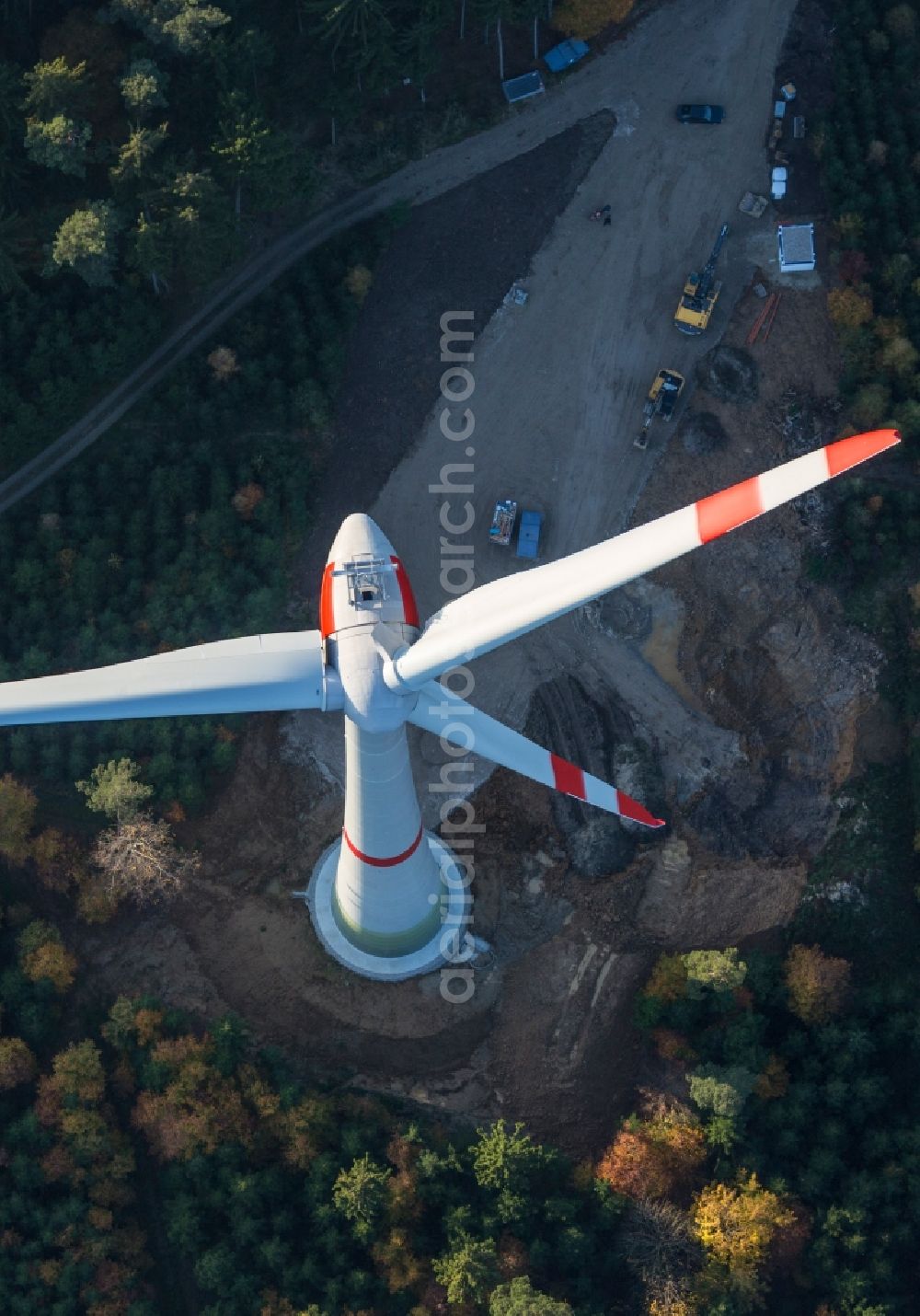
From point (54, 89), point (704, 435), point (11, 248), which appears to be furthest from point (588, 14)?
point (11, 248)

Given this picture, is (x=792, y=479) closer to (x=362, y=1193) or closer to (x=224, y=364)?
(x=362, y=1193)

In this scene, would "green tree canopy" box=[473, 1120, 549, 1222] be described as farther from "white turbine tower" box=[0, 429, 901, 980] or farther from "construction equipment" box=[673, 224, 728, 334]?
"construction equipment" box=[673, 224, 728, 334]

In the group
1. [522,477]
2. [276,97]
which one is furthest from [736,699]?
[276,97]

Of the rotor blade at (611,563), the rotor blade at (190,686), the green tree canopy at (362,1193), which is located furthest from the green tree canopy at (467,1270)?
the rotor blade at (611,563)

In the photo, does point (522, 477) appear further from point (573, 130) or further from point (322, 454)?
point (573, 130)

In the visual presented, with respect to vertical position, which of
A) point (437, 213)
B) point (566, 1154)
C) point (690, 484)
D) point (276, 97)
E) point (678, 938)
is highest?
point (276, 97)

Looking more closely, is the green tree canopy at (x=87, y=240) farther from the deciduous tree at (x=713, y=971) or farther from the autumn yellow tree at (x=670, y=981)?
the deciduous tree at (x=713, y=971)

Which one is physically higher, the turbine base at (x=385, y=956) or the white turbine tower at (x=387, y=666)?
the white turbine tower at (x=387, y=666)
